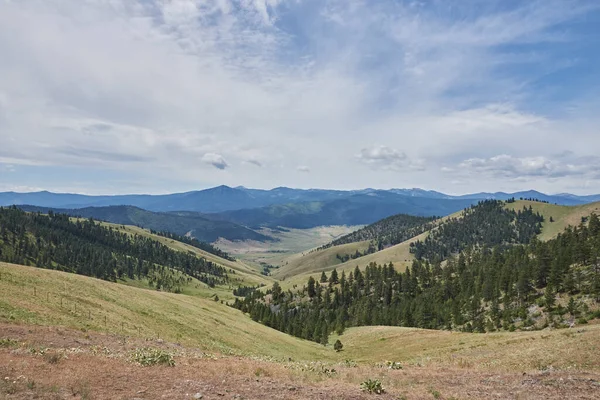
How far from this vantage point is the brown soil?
58.2ft

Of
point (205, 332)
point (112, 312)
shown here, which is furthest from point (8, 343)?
point (205, 332)

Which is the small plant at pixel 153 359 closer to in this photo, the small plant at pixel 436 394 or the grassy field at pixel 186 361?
the grassy field at pixel 186 361

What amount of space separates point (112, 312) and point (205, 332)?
41.8 feet

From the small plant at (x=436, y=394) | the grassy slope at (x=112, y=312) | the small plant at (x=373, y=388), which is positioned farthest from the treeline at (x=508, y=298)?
the small plant at (x=373, y=388)

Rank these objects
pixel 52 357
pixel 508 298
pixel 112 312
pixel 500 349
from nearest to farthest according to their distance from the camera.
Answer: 1. pixel 52 357
2. pixel 500 349
3. pixel 112 312
4. pixel 508 298

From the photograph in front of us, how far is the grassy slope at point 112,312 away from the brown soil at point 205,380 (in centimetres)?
784

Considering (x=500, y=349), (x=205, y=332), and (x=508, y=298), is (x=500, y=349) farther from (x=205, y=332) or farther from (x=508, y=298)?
(x=508, y=298)

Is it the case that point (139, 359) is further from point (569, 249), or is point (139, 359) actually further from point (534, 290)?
point (569, 249)

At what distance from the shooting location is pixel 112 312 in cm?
4419

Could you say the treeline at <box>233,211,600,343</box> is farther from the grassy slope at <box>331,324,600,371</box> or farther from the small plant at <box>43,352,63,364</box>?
the small plant at <box>43,352,63,364</box>

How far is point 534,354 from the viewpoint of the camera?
34.4 meters

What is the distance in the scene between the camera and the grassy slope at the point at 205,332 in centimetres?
3331

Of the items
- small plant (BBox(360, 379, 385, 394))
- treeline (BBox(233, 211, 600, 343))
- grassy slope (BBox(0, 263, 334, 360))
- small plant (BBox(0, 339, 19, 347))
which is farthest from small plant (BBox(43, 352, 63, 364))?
treeline (BBox(233, 211, 600, 343))

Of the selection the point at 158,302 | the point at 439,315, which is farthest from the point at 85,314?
the point at 439,315
